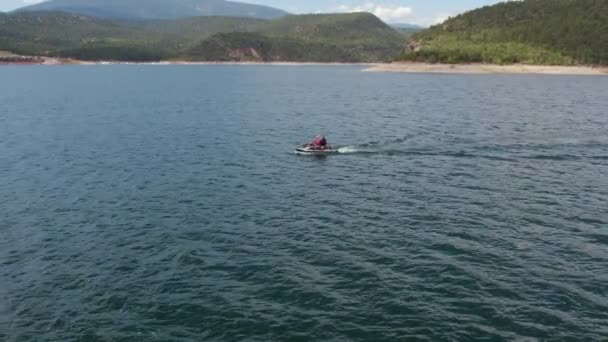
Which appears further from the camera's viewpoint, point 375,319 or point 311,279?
point 311,279

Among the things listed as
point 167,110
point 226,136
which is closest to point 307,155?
point 226,136

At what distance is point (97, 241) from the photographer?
4569cm

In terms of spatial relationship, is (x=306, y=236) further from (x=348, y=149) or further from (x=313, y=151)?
(x=348, y=149)

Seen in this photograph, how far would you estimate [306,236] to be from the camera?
46000mm

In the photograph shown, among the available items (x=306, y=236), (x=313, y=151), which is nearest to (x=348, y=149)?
(x=313, y=151)

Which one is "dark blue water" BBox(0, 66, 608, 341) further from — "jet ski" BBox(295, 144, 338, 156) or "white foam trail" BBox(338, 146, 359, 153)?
"jet ski" BBox(295, 144, 338, 156)

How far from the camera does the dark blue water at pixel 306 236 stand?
32.6 meters

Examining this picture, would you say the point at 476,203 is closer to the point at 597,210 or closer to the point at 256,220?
the point at 597,210

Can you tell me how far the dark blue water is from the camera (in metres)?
32.6

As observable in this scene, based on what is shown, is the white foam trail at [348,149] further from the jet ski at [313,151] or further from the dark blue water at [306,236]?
the jet ski at [313,151]

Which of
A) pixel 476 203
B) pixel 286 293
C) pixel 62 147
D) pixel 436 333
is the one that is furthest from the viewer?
pixel 62 147

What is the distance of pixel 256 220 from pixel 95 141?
54467 millimetres

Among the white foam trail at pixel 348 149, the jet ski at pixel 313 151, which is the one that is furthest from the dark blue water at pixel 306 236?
the jet ski at pixel 313 151

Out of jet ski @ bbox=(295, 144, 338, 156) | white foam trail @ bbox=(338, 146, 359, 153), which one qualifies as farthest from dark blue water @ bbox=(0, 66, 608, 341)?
jet ski @ bbox=(295, 144, 338, 156)
